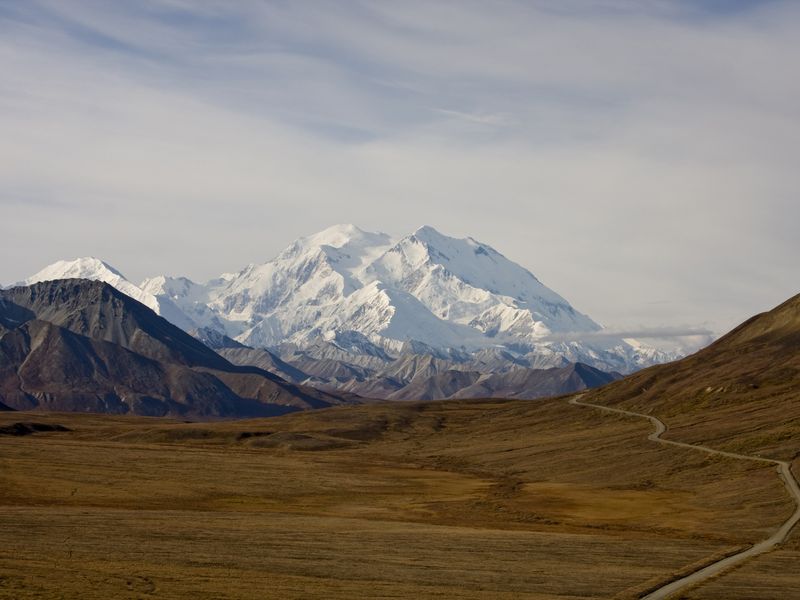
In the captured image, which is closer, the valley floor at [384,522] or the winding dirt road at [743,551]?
the valley floor at [384,522]

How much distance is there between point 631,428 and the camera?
18275cm

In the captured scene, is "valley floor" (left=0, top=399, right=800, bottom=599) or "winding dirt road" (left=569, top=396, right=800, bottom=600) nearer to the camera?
"valley floor" (left=0, top=399, right=800, bottom=599)

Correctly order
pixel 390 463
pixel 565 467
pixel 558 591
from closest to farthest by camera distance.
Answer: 1. pixel 558 591
2. pixel 565 467
3. pixel 390 463

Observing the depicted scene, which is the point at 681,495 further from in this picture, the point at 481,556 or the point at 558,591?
the point at 558,591

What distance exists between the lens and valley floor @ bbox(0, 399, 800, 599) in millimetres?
55656

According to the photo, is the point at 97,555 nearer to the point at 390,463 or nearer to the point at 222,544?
the point at 222,544

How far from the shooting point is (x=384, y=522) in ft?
307

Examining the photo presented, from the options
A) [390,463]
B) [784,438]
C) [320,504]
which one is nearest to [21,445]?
[390,463]

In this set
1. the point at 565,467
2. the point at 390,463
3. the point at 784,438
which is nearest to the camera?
the point at 784,438


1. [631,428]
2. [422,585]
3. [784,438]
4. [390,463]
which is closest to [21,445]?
[390,463]

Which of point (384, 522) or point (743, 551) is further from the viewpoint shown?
point (384, 522)

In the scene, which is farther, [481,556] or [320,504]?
[320,504]

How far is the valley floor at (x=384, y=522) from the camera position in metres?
55.7

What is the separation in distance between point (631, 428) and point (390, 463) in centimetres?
4194
